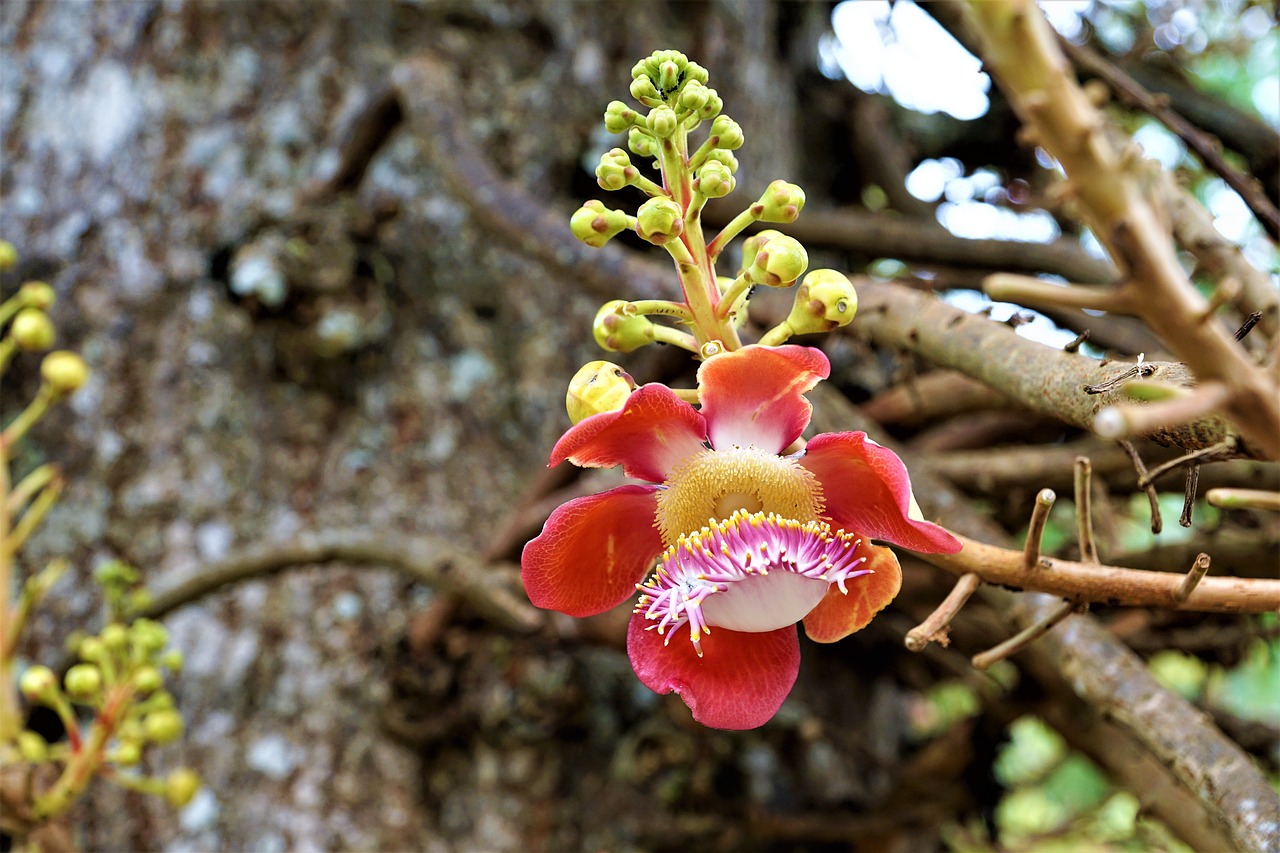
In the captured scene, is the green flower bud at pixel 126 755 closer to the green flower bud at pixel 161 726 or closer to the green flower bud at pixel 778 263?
the green flower bud at pixel 161 726

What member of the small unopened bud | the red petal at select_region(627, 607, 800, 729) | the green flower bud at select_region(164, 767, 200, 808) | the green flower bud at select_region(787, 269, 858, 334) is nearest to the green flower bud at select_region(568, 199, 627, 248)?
the green flower bud at select_region(787, 269, 858, 334)

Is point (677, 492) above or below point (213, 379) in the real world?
above

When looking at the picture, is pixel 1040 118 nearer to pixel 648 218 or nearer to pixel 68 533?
pixel 648 218

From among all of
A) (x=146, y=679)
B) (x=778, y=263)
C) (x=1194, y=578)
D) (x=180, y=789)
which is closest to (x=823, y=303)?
(x=778, y=263)

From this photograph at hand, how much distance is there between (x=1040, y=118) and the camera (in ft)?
1.07

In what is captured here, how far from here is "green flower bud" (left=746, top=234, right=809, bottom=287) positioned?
1.88ft

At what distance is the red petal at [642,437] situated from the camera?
22.9 inches

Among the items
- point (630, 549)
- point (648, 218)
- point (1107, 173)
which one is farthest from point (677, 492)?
point (1107, 173)

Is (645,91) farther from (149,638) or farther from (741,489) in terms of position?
(149,638)

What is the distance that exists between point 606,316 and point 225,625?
42.9 inches

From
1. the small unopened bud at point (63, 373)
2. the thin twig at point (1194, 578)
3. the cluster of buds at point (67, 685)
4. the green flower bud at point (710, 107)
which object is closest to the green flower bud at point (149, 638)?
the cluster of buds at point (67, 685)

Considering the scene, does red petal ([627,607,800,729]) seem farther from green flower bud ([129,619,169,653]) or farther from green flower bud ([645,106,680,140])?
green flower bud ([129,619,169,653])

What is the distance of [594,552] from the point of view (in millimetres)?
656

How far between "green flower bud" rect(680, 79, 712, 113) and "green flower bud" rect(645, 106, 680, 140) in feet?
0.04
